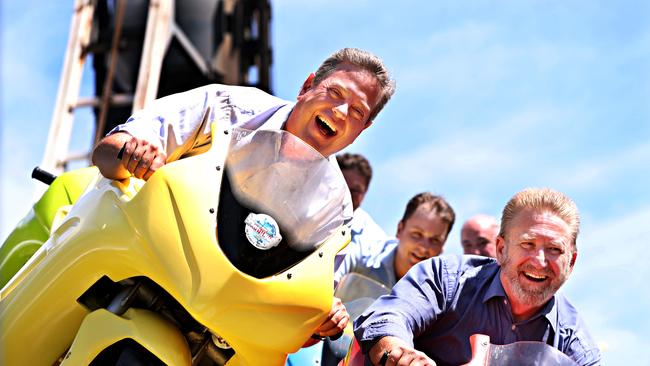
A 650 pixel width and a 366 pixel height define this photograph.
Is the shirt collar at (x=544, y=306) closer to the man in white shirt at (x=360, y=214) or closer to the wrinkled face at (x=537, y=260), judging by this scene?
the wrinkled face at (x=537, y=260)

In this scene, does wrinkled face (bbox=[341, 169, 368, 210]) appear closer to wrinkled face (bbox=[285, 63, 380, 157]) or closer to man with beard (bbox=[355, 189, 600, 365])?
wrinkled face (bbox=[285, 63, 380, 157])

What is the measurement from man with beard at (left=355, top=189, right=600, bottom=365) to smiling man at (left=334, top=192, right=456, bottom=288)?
4.66 ft

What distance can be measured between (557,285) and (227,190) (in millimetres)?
1063

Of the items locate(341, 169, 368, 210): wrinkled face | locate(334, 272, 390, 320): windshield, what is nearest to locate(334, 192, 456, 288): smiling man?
locate(341, 169, 368, 210): wrinkled face

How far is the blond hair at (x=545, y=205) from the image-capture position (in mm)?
2729

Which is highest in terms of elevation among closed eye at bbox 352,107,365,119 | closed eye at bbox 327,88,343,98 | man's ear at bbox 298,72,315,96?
man's ear at bbox 298,72,315,96

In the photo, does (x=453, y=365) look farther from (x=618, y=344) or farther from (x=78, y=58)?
(x=78, y=58)

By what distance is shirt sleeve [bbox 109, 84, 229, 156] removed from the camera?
8.35 ft

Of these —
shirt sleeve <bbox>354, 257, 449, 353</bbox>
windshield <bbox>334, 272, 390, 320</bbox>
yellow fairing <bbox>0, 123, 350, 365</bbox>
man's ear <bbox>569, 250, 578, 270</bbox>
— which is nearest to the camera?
yellow fairing <bbox>0, 123, 350, 365</bbox>

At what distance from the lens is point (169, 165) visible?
235 centimetres

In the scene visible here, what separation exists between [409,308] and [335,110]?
2.21 feet

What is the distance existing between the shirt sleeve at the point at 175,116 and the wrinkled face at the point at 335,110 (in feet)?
0.83

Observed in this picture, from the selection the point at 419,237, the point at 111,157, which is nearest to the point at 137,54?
the point at 419,237

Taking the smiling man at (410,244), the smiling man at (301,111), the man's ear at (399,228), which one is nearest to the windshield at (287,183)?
the smiling man at (301,111)
